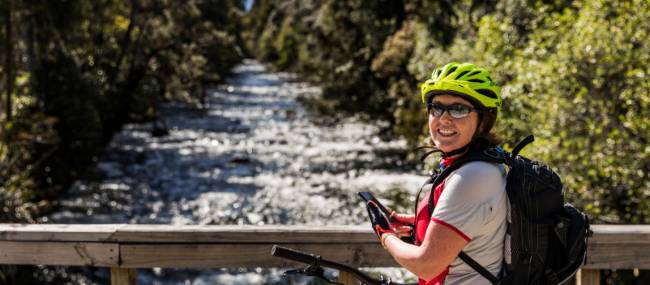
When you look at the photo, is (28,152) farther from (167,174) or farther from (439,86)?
(439,86)

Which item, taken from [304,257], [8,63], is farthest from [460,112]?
[8,63]

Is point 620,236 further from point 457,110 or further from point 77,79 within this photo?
point 77,79

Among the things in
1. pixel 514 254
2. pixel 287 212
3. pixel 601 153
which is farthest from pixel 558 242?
Result: pixel 287 212

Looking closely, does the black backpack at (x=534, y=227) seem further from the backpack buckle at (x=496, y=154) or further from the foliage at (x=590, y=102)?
the foliage at (x=590, y=102)

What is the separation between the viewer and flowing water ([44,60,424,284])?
47.8ft

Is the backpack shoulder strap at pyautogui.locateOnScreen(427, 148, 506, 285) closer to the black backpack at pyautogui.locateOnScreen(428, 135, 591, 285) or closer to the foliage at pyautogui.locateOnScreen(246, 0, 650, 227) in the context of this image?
the black backpack at pyautogui.locateOnScreen(428, 135, 591, 285)

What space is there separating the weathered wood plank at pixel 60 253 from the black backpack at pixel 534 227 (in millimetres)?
1777

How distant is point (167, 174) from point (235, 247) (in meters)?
16.4

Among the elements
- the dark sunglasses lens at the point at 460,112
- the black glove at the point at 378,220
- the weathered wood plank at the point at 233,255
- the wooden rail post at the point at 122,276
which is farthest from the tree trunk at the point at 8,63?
the dark sunglasses lens at the point at 460,112

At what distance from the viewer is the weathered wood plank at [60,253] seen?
3.22 metres

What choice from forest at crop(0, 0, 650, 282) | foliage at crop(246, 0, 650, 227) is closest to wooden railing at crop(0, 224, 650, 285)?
foliage at crop(246, 0, 650, 227)

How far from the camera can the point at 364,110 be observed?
3198 centimetres

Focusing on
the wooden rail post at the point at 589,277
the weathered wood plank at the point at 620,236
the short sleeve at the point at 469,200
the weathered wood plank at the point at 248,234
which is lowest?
the wooden rail post at the point at 589,277

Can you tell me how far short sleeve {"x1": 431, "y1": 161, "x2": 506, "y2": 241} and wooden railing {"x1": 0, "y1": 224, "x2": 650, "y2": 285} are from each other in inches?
42.4
